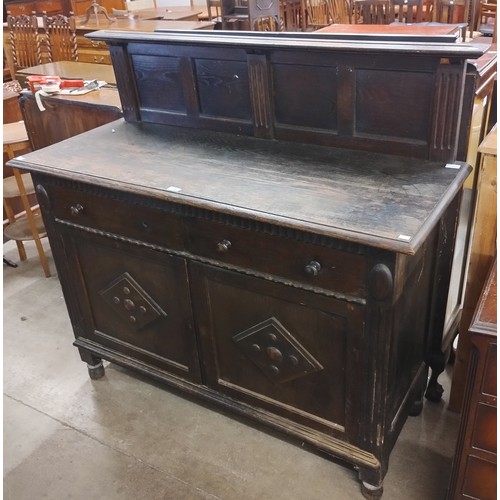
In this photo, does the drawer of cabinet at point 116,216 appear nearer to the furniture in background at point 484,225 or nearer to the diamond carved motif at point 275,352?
the diamond carved motif at point 275,352

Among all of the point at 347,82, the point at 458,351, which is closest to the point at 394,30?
the point at 347,82

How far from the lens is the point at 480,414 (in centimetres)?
119

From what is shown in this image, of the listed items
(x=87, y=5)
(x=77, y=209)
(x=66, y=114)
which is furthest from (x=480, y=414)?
(x=87, y=5)

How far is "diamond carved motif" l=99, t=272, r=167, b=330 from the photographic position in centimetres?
173

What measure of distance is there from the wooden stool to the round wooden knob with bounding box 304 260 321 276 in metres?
1.77

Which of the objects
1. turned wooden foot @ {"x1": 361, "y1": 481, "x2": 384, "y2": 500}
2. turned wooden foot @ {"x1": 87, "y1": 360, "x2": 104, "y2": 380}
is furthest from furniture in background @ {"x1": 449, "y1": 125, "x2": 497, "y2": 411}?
turned wooden foot @ {"x1": 87, "y1": 360, "x2": 104, "y2": 380}

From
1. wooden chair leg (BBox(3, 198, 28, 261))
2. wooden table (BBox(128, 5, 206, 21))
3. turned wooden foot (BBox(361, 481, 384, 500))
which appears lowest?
turned wooden foot (BBox(361, 481, 384, 500))

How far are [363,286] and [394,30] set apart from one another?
1998mm

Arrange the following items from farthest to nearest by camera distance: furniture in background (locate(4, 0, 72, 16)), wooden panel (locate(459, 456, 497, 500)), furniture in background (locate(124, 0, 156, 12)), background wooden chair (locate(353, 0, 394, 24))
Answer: furniture in background (locate(124, 0, 156, 12)) < furniture in background (locate(4, 0, 72, 16)) < background wooden chair (locate(353, 0, 394, 24)) < wooden panel (locate(459, 456, 497, 500))

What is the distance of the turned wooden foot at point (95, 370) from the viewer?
2064 millimetres

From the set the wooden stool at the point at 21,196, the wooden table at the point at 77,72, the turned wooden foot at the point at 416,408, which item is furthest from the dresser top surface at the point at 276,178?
the wooden table at the point at 77,72

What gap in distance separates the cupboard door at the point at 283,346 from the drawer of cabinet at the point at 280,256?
0.04 meters

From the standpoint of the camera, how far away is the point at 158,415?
1910 mm

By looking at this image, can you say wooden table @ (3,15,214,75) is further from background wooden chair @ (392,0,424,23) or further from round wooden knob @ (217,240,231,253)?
round wooden knob @ (217,240,231,253)
